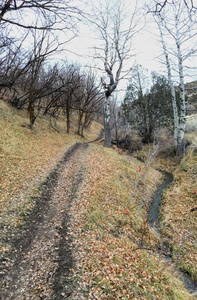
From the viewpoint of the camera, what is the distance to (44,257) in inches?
168

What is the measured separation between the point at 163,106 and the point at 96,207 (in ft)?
45.7

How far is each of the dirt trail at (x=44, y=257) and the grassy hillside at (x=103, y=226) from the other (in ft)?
0.96

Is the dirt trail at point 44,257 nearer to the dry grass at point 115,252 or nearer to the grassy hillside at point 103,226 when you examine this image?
the grassy hillside at point 103,226

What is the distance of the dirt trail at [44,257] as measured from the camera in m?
3.48

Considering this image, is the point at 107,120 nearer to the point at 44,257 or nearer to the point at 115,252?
the point at 115,252

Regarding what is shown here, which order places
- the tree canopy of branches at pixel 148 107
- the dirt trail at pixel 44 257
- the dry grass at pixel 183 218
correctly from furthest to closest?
the tree canopy of branches at pixel 148 107 → the dry grass at pixel 183 218 → the dirt trail at pixel 44 257

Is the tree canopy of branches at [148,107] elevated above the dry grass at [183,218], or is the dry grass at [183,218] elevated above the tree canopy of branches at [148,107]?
the tree canopy of branches at [148,107]

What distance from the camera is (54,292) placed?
3.50 meters

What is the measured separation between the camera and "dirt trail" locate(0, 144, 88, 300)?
3.48 m

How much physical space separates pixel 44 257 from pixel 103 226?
2414 mm

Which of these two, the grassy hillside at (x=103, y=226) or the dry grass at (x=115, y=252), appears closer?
the dry grass at (x=115, y=252)

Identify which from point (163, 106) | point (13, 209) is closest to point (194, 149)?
point (163, 106)

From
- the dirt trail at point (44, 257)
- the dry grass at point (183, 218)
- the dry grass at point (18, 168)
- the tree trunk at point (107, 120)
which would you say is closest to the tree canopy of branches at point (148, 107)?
the tree trunk at point (107, 120)

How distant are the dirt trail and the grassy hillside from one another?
0.96 feet
